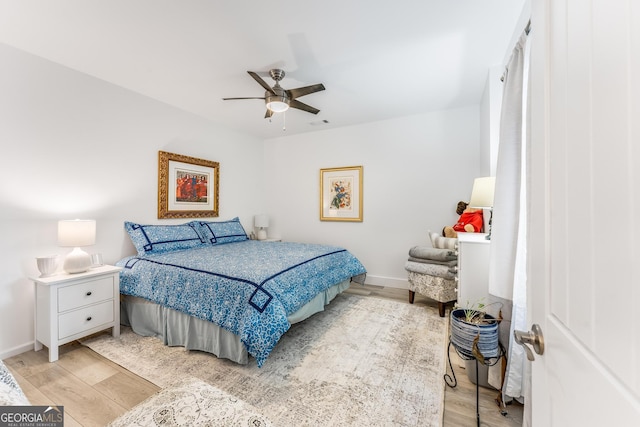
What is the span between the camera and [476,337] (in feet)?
4.94

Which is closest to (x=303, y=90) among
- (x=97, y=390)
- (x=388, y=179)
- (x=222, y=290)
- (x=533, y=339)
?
(x=222, y=290)

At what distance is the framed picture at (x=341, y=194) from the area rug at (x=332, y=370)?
75.4 inches

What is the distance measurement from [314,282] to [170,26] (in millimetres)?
2446

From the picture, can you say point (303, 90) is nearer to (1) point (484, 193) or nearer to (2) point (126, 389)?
(1) point (484, 193)

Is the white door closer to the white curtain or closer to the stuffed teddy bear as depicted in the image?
the white curtain


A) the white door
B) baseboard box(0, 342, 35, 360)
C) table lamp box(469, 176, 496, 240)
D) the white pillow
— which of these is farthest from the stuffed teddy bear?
baseboard box(0, 342, 35, 360)

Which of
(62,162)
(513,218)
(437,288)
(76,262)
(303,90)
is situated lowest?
(437,288)

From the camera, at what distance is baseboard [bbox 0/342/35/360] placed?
A: 216 cm

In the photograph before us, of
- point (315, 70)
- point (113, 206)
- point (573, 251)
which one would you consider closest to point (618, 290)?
point (573, 251)

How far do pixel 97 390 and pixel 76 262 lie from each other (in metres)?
1.17

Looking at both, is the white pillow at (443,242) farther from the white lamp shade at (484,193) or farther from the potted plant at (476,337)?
the potted plant at (476,337)

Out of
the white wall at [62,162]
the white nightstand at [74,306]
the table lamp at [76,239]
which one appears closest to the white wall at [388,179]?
the white wall at [62,162]

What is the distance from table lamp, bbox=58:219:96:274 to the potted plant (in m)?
3.09

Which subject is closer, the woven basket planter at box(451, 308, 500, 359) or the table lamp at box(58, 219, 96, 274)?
the woven basket planter at box(451, 308, 500, 359)
